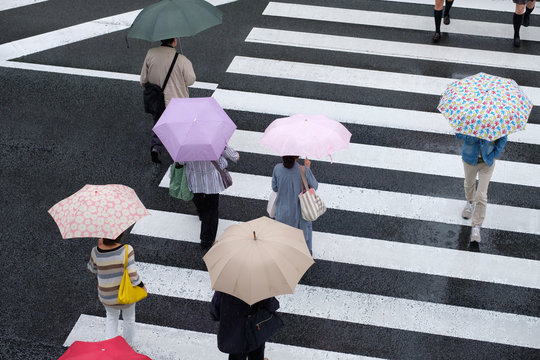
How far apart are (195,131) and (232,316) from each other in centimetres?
202

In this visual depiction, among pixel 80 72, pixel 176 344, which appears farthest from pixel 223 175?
pixel 80 72

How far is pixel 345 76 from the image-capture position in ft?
33.9

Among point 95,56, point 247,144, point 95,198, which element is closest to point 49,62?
point 95,56

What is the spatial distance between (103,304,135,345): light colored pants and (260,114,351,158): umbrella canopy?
1.94 meters

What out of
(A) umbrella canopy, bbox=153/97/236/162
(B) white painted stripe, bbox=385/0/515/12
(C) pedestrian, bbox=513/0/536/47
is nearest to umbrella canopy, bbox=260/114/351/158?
(A) umbrella canopy, bbox=153/97/236/162

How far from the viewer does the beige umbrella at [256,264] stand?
4.72 m

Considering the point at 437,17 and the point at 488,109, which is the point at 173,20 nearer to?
the point at 488,109

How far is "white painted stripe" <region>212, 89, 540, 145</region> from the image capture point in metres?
9.29

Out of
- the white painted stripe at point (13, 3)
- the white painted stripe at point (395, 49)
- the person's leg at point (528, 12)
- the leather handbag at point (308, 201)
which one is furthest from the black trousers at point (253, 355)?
the white painted stripe at point (13, 3)

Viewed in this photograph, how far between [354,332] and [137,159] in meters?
3.88

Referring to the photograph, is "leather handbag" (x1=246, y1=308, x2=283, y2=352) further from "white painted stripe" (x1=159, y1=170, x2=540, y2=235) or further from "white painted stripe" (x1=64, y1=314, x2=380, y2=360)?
"white painted stripe" (x1=159, y1=170, x2=540, y2=235)

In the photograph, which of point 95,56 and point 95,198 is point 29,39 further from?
point 95,198

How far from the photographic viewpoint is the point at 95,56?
35.6ft

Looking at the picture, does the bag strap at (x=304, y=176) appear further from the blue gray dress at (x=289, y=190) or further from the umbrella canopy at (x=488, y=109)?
the umbrella canopy at (x=488, y=109)
